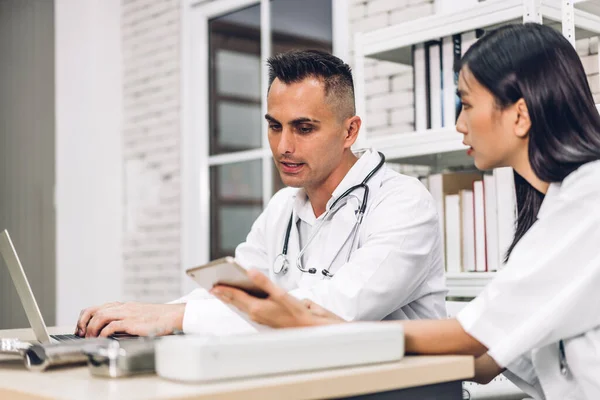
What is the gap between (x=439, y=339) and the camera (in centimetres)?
116

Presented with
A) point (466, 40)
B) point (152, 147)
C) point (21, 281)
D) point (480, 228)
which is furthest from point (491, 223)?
point (152, 147)

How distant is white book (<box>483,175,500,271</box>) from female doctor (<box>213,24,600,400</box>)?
911 millimetres

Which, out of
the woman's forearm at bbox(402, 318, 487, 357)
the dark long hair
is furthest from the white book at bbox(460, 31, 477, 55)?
the woman's forearm at bbox(402, 318, 487, 357)

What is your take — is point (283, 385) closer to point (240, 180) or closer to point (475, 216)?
point (475, 216)

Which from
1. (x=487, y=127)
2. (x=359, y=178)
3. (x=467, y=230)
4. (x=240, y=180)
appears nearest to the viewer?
(x=487, y=127)

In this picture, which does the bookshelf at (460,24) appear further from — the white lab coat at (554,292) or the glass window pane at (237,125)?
the glass window pane at (237,125)

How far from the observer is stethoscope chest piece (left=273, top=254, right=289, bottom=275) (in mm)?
1934

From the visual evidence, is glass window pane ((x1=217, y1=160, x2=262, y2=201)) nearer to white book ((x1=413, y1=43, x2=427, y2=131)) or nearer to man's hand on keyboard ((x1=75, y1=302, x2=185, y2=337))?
white book ((x1=413, y1=43, x2=427, y2=131))

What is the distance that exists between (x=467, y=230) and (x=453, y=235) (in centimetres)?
5

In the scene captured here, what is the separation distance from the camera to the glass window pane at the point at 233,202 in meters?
4.02

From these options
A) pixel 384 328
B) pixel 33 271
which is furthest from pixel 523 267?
pixel 33 271

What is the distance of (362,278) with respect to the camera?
5.07 feet

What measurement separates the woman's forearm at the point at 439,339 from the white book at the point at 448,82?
134 cm

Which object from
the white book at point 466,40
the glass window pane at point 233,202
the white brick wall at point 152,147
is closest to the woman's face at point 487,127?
the white book at point 466,40
